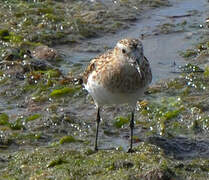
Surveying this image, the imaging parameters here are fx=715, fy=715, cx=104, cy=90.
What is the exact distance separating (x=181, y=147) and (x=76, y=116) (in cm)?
156

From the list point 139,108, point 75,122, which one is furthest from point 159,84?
point 75,122

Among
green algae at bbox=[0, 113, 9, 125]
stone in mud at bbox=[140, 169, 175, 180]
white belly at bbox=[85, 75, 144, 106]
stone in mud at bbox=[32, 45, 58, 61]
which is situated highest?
white belly at bbox=[85, 75, 144, 106]

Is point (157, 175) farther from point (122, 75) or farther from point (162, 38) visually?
point (162, 38)

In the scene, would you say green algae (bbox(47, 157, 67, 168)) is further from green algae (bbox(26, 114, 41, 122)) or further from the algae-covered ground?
green algae (bbox(26, 114, 41, 122))

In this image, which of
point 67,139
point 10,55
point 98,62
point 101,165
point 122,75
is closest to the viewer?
point 101,165

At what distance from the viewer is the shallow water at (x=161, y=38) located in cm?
1068

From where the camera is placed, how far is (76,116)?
888 centimetres

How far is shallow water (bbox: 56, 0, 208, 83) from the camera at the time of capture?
10680mm

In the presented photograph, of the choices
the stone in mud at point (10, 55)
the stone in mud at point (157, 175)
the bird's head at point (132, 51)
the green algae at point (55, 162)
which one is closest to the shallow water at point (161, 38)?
the stone in mud at point (10, 55)

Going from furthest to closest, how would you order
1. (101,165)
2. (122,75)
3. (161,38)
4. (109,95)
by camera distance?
(161,38)
(109,95)
(122,75)
(101,165)

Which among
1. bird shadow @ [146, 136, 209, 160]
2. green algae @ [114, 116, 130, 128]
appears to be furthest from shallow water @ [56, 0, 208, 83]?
bird shadow @ [146, 136, 209, 160]

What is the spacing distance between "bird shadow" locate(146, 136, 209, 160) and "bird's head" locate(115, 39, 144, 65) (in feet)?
3.49

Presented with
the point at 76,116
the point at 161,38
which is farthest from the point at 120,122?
the point at 161,38

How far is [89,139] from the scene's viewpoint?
8.28 m
